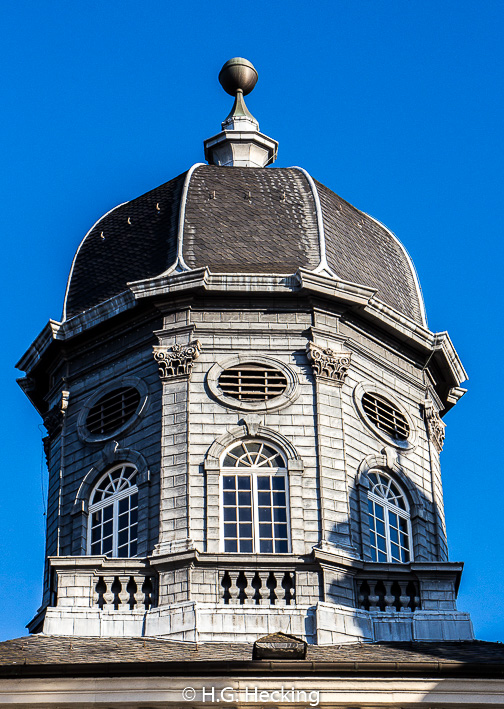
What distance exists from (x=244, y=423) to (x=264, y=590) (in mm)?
3850

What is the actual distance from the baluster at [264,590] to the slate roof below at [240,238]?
7254 mm

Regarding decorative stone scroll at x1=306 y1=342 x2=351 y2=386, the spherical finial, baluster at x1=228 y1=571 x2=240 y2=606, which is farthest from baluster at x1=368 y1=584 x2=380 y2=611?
the spherical finial

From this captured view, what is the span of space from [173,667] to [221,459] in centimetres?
729

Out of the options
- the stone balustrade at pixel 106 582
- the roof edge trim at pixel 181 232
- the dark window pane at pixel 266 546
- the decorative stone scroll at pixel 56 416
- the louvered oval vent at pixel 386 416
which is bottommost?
the stone balustrade at pixel 106 582

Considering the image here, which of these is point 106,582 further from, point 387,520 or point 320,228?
point 320,228

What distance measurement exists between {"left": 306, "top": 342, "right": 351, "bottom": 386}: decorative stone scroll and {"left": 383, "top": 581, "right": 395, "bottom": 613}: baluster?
4655 mm

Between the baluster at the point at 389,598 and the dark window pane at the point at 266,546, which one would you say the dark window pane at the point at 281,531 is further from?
the baluster at the point at 389,598

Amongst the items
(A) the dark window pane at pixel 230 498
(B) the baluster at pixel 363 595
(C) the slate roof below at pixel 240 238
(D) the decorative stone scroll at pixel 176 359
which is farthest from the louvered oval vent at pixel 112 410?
(B) the baluster at pixel 363 595

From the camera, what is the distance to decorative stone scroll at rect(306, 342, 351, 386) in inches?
1442

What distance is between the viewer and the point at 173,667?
28719 mm

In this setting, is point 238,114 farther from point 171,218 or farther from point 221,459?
point 221,459

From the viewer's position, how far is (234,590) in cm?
3347

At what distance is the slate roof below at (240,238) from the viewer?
38750 millimetres

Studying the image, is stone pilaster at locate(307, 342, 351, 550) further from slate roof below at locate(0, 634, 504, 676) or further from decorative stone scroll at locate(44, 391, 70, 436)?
decorative stone scroll at locate(44, 391, 70, 436)
